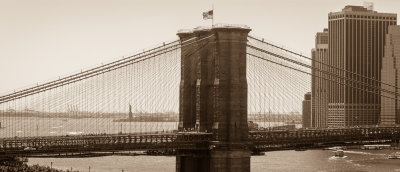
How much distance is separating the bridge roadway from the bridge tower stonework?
997 mm

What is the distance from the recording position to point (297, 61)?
77.6m

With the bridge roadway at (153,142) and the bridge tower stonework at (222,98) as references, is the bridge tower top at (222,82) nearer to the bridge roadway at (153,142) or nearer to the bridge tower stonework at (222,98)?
the bridge tower stonework at (222,98)

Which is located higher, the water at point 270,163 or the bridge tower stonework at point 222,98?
the bridge tower stonework at point 222,98

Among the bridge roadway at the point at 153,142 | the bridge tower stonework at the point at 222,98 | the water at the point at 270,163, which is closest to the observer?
the bridge roadway at the point at 153,142

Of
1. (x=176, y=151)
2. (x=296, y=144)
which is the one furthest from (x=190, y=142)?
(x=296, y=144)

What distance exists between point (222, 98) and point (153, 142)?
569cm

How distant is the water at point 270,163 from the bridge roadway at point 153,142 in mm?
44959

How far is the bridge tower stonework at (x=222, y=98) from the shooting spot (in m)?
66.9

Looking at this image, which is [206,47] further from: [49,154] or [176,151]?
[49,154]

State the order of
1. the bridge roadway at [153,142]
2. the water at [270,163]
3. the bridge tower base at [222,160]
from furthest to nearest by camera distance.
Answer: the water at [270,163] → the bridge tower base at [222,160] → the bridge roadway at [153,142]

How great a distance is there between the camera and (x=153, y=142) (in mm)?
66438

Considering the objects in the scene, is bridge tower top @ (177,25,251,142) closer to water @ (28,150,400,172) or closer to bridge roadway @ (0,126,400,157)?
bridge roadway @ (0,126,400,157)

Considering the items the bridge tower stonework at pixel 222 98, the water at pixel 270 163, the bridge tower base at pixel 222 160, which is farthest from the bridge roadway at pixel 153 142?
the water at pixel 270 163

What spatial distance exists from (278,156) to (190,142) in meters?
102
